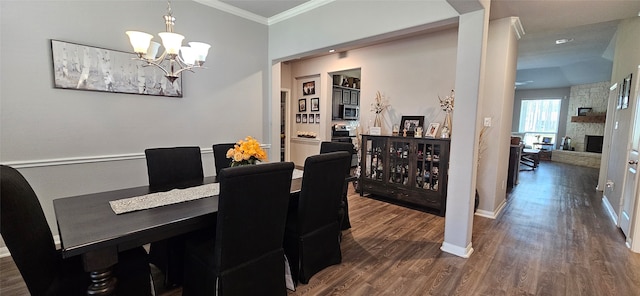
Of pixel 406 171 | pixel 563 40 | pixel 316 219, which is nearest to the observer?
pixel 316 219

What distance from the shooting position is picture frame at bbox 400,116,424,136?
4205mm

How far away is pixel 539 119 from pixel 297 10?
10.6m

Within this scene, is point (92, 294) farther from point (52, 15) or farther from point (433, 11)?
point (433, 11)

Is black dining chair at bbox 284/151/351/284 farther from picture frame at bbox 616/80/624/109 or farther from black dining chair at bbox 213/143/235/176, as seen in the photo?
picture frame at bbox 616/80/624/109

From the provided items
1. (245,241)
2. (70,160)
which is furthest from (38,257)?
(70,160)

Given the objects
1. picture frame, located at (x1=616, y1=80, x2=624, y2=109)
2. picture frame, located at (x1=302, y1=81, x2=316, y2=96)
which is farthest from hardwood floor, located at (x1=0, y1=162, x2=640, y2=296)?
picture frame, located at (x1=302, y1=81, x2=316, y2=96)

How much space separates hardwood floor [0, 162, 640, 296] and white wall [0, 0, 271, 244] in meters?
0.93

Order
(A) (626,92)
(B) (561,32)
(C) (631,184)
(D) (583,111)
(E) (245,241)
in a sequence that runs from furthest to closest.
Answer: (D) (583,111), (B) (561,32), (A) (626,92), (C) (631,184), (E) (245,241)

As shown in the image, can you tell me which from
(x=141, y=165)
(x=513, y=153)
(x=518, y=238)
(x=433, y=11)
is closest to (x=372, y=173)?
(x=518, y=238)

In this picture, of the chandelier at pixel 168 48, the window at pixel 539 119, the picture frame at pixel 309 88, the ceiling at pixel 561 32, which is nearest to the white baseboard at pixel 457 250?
the ceiling at pixel 561 32

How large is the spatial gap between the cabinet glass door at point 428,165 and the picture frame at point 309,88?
10.6 feet

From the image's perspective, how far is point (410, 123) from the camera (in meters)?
4.31

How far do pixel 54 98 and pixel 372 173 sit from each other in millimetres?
3893

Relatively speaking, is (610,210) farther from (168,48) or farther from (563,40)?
(168,48)
